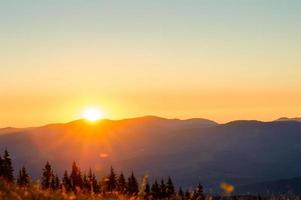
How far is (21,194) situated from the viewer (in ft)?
25.6

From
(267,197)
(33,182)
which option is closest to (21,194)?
(33,182)

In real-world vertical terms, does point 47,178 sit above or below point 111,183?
above

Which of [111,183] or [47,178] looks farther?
[111,183]

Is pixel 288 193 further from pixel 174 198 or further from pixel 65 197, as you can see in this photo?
pixel 65 197

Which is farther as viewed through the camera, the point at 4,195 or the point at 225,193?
the point at 225,193

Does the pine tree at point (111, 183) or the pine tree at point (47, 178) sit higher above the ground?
the pine tree at point (47, 178)

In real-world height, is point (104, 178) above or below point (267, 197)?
above

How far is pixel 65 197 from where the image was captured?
826 cm

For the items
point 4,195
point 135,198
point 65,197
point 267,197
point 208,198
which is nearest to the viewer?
point 4,195

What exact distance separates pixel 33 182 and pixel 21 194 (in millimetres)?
1456

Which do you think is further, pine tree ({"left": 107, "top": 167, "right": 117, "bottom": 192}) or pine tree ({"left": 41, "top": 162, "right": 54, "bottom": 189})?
pine tree ({"left": 107, "top": 167, "right": 117, "bottom": 192})

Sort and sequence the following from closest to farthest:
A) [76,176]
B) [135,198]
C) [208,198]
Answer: [208,198]
[135,198]
[76,176]

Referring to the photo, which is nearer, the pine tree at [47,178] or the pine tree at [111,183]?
the pine tree at [47,178]

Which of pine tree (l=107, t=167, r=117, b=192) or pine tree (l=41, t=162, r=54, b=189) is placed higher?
pine tree (l=41, t=162, r=54, b=189)
